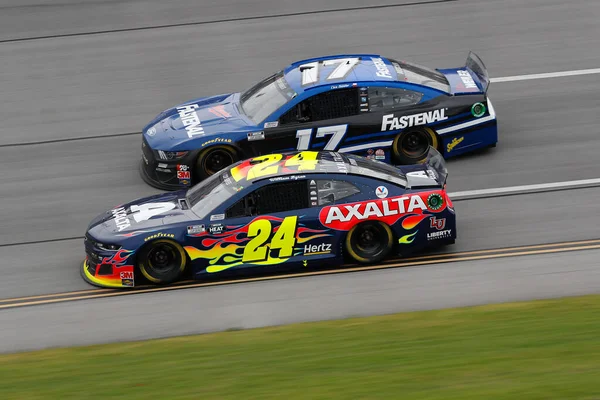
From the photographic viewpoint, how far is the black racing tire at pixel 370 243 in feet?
37.7

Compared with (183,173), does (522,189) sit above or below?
below

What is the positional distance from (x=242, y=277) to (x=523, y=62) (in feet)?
27.6

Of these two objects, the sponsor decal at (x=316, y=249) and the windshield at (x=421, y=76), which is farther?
the windshield at (x=421, y=76)

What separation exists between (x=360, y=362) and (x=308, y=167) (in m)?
3.48

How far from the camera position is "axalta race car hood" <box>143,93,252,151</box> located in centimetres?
1355

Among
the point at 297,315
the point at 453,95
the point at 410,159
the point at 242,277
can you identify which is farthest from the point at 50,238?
the point at 453,95

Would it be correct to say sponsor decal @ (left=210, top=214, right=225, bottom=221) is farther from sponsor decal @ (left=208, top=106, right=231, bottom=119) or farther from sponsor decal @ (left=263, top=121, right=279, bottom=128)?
sponsor decal @ (left=208, top=106, right=231, bottom=119)

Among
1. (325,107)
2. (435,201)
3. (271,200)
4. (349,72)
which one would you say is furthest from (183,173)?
(435,201)

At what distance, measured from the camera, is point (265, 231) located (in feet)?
36.7

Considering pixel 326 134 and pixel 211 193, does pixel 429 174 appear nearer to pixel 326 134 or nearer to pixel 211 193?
pixel 326 134

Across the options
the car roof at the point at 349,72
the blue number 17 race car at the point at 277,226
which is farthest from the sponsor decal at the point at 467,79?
the blue number 17 race car at the point at 277,226

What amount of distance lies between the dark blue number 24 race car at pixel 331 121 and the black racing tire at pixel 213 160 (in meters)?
0.01

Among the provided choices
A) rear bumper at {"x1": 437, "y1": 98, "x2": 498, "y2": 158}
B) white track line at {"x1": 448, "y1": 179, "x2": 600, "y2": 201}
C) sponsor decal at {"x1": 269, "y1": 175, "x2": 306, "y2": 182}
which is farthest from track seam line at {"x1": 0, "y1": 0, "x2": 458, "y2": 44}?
sponsor decal at {"x1": 269, "y1": 175, "x2": 306, "y2": 182}

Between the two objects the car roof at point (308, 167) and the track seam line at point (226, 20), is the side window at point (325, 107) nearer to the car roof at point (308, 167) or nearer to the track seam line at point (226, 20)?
the car roof at point (308, 167)
